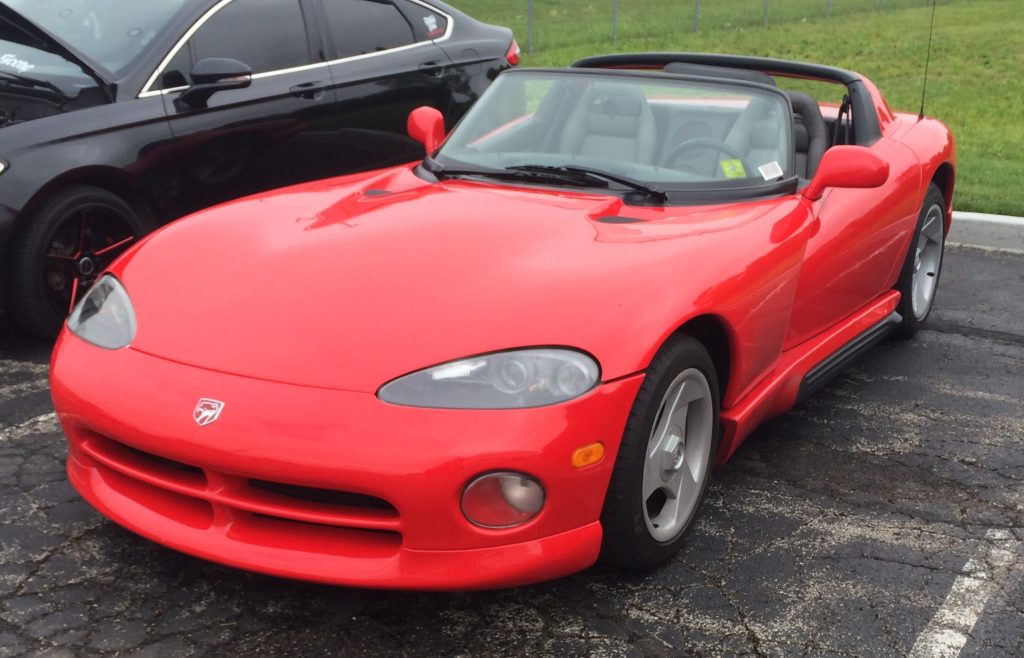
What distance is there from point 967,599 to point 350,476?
1739 millimetres

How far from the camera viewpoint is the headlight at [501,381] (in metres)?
2.84

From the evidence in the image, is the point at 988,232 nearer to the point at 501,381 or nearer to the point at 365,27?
the point at 365,27

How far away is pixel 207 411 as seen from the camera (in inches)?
113

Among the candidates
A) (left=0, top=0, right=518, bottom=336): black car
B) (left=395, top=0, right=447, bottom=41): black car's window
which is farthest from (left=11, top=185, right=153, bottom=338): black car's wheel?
(left=395, top=0, right=447, bottom=41): black car's window

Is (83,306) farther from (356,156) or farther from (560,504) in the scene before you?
(356,156)

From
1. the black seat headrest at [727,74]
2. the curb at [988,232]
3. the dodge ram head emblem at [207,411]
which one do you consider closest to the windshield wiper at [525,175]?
the black seat headrest at [727,74]

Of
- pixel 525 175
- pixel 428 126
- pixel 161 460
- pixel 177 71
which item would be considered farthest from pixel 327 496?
pixel 177 71

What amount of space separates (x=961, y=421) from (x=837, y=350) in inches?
24.8

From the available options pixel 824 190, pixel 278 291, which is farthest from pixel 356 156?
pixel 278 291

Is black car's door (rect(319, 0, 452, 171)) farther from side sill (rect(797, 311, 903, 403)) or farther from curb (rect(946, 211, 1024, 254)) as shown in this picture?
curb (rect(946, 211, 1024, 254))

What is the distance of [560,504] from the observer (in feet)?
9.48

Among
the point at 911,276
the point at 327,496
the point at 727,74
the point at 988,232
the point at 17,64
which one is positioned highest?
the point at 17,64

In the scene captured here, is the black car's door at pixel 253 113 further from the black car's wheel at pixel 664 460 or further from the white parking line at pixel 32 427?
the black car's wheel at pixel 664 460

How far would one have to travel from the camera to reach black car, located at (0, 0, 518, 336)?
4961 millimetres
